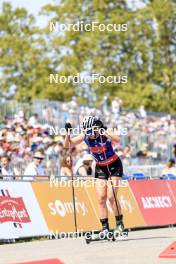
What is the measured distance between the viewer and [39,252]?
539 inches

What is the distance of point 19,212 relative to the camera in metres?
16.5

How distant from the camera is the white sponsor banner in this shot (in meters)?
16.1

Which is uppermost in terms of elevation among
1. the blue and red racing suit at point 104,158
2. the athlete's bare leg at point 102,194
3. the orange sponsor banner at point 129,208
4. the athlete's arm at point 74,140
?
the athlete's arm at point 74,140

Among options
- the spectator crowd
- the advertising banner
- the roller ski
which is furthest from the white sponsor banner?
the advertising banner

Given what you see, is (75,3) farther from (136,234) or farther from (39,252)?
(39,252)

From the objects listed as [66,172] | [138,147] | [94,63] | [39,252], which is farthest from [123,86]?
[39,252]

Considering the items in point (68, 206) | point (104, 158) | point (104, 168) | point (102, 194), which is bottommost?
point (68, 206)

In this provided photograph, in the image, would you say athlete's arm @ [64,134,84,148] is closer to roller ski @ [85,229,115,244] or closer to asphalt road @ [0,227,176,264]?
roller ski @ [85,229,115,244]

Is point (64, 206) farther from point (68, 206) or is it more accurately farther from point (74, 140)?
point (74, 140)

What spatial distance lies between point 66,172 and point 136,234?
2.31 meters

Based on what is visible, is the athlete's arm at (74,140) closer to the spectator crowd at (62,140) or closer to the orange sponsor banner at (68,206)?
the orange sponsor banner at (68,206)

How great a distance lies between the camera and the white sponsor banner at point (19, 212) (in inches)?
633

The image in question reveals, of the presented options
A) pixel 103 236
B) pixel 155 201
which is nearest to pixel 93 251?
pixel 103 236

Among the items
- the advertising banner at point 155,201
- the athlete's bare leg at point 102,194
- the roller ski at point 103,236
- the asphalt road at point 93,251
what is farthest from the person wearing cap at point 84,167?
the roller ski at point 103,236
